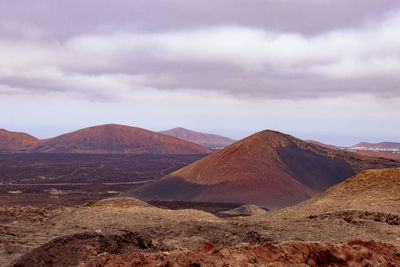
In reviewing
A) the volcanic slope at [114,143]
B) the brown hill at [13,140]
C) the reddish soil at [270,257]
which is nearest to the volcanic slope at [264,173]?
the reddish soil at [270,257]

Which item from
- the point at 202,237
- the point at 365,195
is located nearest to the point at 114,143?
the point at 365,195

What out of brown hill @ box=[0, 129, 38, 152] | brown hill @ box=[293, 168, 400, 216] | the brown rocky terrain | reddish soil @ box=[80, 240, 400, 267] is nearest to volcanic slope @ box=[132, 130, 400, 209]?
brown hill @ box=[293, 168, 400, 216]

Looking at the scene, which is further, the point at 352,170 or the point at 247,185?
the point at 352,170

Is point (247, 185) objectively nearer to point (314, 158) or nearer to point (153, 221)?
point (314, 158)

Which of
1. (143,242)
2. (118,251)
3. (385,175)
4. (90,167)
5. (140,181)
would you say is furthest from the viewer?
(90,167)

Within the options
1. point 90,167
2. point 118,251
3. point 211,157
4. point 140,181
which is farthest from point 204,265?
point 90,167

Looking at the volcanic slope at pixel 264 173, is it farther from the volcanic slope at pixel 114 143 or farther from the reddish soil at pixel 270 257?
the volcanic slope at pixel 114 143
